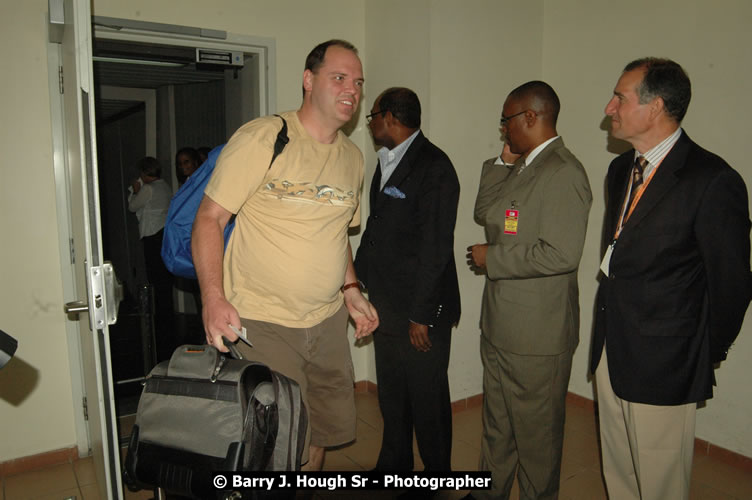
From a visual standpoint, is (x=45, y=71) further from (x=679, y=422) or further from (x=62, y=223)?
(x=679, y=422)

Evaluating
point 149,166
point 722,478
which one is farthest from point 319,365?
point 149,166

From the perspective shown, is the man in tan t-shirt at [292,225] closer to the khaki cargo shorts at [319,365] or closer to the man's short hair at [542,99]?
the khaki cargo shorts at [319,365]

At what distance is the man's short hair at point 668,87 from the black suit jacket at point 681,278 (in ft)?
0.37

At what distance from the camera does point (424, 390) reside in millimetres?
2369

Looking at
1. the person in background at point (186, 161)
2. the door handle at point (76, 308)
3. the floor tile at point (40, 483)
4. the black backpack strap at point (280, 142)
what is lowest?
the floor tile at point (40, 483)

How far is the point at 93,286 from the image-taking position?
55.4 inches

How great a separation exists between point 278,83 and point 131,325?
414 cm

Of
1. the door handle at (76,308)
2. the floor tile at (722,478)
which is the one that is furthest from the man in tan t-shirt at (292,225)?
the floor tile at (722,478)

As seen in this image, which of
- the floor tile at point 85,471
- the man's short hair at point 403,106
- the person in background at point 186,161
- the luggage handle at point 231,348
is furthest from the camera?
the person in background at point 186,161

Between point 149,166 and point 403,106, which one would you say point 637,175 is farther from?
point 149,166

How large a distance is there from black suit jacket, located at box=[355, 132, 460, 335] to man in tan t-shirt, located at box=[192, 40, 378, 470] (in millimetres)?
500

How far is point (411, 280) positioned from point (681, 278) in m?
1.06

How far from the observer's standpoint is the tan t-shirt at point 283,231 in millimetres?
1680

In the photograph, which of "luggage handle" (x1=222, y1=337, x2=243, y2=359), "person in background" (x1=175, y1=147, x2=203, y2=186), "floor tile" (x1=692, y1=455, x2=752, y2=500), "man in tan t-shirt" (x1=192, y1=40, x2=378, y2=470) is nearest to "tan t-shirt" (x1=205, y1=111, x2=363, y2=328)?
"man in tan t-shirt" (x1=192, y1=40, x2=378, y2=470)
